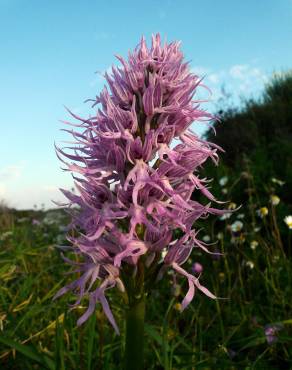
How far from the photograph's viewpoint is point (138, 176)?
7.14ft

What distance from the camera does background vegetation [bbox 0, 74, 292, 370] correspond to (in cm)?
339

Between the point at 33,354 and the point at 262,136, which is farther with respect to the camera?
the point at 262,136

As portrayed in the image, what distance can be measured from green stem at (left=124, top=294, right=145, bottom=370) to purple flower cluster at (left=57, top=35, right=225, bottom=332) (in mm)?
106

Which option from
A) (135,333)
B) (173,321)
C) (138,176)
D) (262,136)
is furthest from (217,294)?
(262,136)

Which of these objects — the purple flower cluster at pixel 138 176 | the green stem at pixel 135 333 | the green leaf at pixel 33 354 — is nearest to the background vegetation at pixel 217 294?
the green leaf at pixel 33 354

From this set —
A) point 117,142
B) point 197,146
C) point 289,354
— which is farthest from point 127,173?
point 289,354

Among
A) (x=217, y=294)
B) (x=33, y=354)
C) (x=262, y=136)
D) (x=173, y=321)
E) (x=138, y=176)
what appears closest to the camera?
(x=138, y=176)

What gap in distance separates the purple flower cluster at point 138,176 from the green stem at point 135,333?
4.2 inches

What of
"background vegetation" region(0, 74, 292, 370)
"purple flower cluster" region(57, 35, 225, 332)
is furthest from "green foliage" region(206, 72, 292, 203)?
"purple flower cluster" region(57, 35, 225, 332)

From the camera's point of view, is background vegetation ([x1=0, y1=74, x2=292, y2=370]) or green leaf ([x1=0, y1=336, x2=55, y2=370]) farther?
background vegetation ([x1=0, y1=74, x2=292, y2=370])

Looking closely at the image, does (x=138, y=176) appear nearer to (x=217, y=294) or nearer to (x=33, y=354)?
(x=33, y=354)

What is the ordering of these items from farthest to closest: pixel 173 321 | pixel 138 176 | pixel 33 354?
1. pixel 173 321
2. pixel 33 354
3. pixel 138 176

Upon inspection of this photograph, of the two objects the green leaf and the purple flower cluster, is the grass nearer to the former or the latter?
the green leaf

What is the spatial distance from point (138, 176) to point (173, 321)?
320 cm
